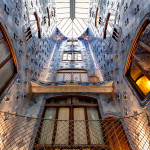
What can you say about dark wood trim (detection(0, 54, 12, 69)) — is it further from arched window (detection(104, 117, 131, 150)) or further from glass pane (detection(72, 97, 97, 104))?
arched window (detection(104, 117, 131, 150))

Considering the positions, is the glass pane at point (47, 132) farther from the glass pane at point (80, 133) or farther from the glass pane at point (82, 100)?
the glass pane at point (82, 100)

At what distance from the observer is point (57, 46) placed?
13.7 metres

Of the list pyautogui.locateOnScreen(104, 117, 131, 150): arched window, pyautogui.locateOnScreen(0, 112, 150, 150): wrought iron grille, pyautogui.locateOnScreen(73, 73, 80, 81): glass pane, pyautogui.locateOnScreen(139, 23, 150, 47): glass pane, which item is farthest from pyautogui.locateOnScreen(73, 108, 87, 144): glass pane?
pyautogui.locateOnScreen(139, 23, 150, 47): glass pane

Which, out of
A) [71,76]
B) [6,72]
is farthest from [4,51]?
[71,76]

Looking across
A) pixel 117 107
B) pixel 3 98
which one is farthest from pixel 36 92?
pixel 117 107

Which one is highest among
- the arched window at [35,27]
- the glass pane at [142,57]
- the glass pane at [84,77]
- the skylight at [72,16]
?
the skylight at [72,16]

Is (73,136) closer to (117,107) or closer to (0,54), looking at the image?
(117,107)

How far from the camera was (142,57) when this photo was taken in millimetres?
3896

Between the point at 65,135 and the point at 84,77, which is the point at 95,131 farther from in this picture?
the point at 84,77

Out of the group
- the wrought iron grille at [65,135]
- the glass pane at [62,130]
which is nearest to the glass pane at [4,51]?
the wrought iron grille at [65,135]

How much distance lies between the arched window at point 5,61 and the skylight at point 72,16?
11383 mm

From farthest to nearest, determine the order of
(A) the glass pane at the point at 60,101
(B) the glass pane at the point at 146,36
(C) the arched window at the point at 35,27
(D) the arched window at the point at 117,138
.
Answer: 1. (C) the arched window at the point at 35,27
2. (A) the glass pane at the point at 60,101
3. (D) the arched window at the point at 117,138
4. (B) the glass pane at the point at 146,36

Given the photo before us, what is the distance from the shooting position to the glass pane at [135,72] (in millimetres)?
4155

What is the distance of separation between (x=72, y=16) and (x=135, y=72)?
47.1ft
